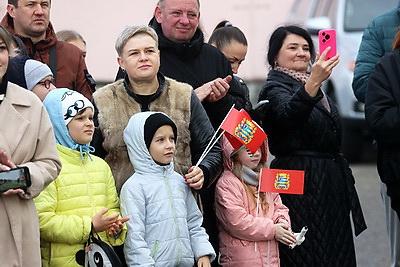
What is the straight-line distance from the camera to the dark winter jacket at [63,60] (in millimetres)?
6504

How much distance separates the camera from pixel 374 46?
7.16 m

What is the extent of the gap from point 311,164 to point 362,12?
7.75 metres

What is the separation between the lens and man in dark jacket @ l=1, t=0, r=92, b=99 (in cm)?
652

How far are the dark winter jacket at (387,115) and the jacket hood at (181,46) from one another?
103 cm

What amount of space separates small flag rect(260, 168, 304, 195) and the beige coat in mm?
1432

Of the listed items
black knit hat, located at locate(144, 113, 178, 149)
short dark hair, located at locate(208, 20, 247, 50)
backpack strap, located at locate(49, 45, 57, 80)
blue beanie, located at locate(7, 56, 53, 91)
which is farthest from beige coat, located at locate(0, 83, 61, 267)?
short dark hair, located at locate(208, 20, 247, 50)

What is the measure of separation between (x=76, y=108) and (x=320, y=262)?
1.93 metres

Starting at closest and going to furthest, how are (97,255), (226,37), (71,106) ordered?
(97,255)
(71,106)
(226,37)

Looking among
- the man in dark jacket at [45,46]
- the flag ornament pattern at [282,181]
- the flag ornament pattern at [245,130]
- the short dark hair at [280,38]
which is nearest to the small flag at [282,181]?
the flag ornament pattern at [282,181]

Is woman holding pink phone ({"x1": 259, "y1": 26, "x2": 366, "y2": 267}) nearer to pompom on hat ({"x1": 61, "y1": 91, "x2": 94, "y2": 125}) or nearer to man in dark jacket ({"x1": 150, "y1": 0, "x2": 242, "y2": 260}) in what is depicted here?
man in dark jacket ({"x1": 150, "y1": 0, "x2": 242, "y2": 260})

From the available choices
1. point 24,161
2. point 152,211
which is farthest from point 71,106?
point 152,211

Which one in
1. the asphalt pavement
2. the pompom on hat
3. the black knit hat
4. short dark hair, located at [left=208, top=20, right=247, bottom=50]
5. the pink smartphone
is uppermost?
the pink smartphone

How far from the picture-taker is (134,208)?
5.56 meters

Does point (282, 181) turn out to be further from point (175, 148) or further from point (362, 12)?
point (362, 12)
